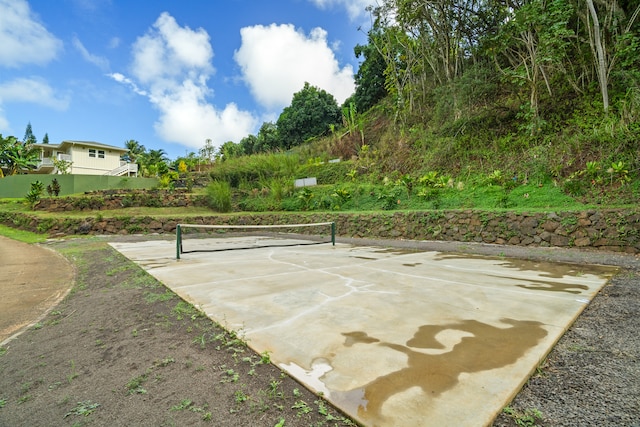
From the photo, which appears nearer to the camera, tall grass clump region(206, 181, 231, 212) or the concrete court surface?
the concrete court surface

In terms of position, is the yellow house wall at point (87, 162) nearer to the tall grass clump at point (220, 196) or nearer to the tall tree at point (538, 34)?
the tall grass clump at point (220, 196)

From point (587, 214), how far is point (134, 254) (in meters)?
8.87

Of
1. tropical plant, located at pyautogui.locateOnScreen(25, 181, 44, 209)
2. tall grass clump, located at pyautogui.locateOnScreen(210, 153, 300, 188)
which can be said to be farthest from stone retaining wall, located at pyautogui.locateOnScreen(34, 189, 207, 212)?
tall grass clump, located at pyautogui.locateOnScreen(210, 153, 300, 188)

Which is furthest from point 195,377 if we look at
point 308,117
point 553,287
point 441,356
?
point 308,117

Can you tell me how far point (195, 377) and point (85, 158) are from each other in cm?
3442

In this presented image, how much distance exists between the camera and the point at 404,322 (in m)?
2.43

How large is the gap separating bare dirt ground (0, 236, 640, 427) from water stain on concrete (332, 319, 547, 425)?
148 mm

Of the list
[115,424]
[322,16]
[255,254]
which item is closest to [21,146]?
[322,16]

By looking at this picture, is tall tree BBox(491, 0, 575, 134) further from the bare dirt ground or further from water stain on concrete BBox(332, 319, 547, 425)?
water stain on concrete BBox(332, 319, 547, 425)

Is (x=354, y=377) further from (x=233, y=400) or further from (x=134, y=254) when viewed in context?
(x=134, y=254)

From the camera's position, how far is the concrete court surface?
1.50m

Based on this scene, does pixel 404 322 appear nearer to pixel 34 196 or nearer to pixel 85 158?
pixel 34 196

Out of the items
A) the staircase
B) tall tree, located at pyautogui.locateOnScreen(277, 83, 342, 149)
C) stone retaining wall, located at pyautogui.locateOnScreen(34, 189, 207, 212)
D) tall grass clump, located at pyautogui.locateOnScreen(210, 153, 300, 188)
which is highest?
tall tree, located at pyautogui.locateOnScreen(277, 83, 342, 149)

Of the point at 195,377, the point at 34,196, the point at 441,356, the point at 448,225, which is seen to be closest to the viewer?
the point at 195,377
